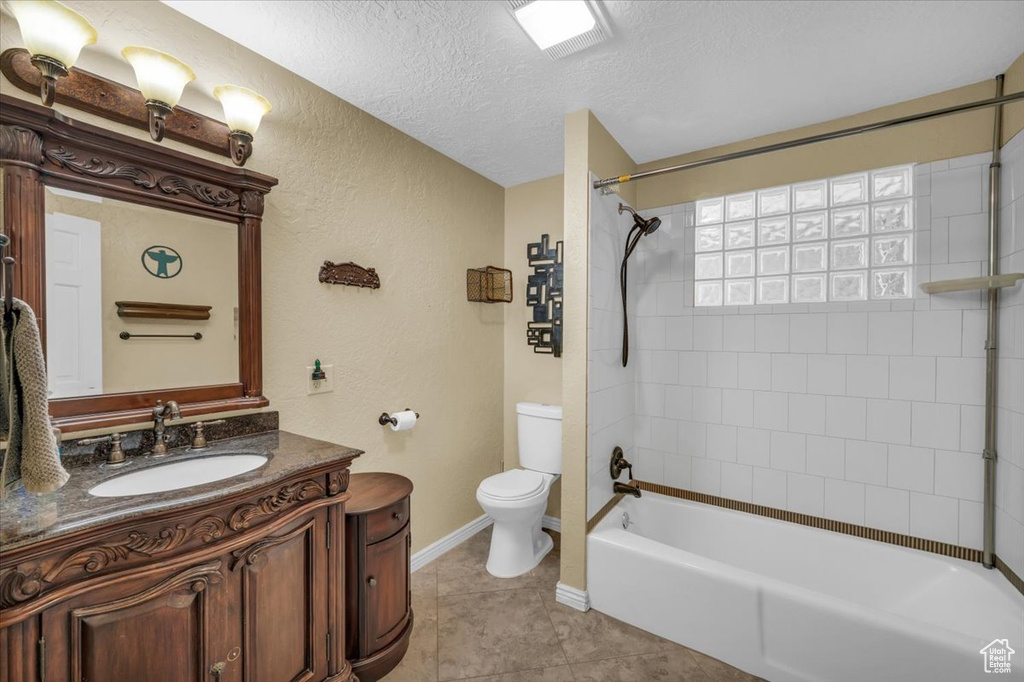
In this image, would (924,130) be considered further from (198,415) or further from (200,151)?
(198,415)

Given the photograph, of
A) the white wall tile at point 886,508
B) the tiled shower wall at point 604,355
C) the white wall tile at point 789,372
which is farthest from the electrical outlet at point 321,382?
the white wall tile at point 886,508

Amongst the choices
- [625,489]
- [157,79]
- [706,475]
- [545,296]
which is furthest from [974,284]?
[157,79]

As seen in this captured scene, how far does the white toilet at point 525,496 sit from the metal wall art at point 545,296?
0.44 metres

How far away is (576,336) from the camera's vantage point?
80.7 inches

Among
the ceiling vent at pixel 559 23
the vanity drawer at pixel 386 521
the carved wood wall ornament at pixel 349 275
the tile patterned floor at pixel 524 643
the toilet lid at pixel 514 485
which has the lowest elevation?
the tile patterned floor at pixel 524 643

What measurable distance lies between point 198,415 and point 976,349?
10.2 ft

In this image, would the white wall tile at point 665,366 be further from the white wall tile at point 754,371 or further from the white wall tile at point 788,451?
the white wall tile at point 788,451

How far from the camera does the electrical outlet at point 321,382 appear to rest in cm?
185

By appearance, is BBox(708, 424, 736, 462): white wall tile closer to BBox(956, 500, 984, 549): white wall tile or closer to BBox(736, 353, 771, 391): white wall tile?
BBox(736, 353, 771, 391): white wall tile

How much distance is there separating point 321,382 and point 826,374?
2.44 metres

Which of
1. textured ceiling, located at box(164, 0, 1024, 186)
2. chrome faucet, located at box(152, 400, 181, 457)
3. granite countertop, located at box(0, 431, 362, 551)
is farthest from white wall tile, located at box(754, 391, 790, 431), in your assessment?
chrome faucet, located at box(152, 400, 181, 457)

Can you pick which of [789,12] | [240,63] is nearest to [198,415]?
[240,63]

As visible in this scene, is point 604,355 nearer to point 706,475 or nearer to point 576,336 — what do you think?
point 576,336

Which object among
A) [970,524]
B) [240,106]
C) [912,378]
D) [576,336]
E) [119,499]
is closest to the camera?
[119,499]
